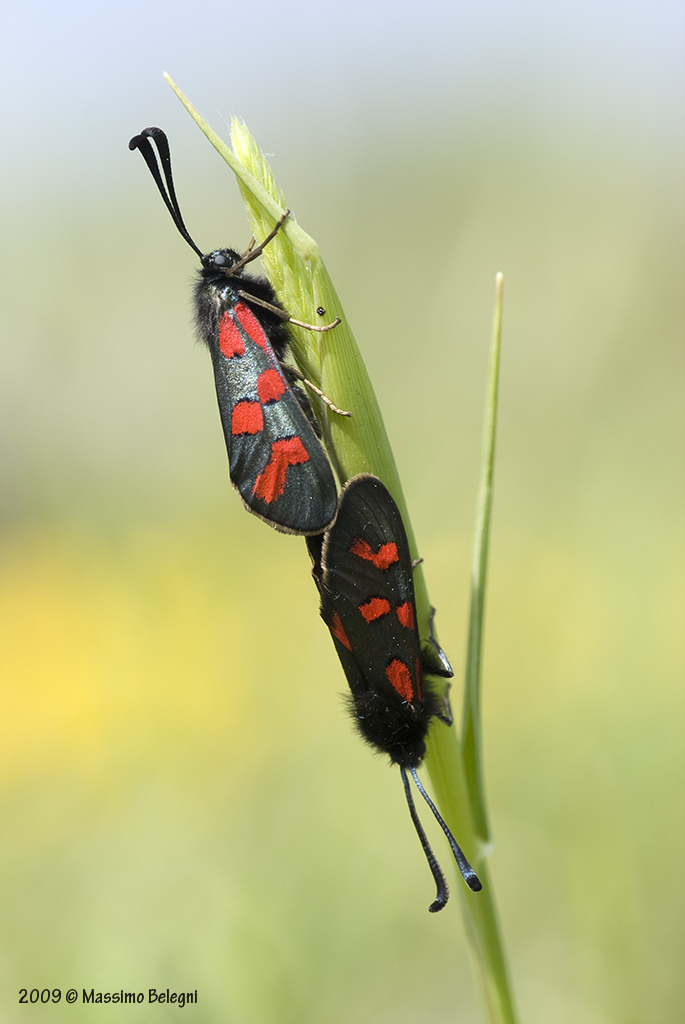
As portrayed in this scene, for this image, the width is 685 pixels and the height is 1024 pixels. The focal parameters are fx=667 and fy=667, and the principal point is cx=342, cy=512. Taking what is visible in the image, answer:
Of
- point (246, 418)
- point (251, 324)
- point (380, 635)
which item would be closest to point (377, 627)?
point (380, 635)

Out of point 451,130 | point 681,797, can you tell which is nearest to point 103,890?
point 681,797

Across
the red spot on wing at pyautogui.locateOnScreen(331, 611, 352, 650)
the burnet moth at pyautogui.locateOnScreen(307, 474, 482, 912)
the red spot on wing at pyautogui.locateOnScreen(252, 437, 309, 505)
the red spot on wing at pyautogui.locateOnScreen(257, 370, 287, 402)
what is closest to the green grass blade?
the burnet moth at pyautogui.locateOnScreen(307, 474, 482, 912)

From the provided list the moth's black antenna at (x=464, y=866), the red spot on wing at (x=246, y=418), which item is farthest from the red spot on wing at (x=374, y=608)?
the red spot on wing at (x=246, y=418)

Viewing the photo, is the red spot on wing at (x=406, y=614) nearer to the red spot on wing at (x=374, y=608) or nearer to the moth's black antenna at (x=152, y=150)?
the red spot on wing at (x=374, y=608)

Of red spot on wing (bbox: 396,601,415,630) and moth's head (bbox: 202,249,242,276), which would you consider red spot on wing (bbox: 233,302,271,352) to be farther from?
red spot on wing (bbox: 396,601,415,630)

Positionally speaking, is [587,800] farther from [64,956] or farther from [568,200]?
[568,200]
